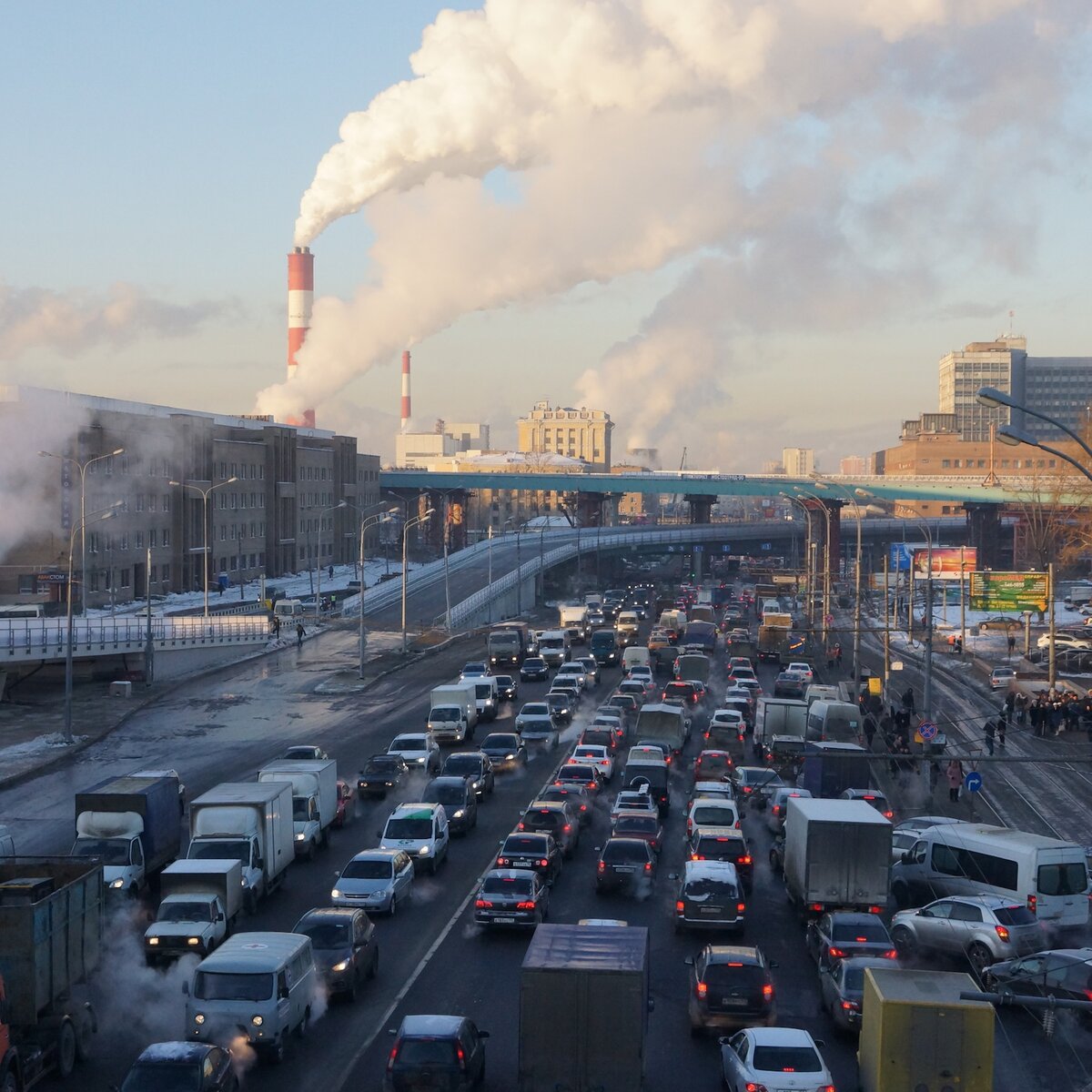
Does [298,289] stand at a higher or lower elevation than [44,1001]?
higher

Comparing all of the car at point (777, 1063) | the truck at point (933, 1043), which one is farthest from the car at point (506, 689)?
the truck at point (933, 1043)

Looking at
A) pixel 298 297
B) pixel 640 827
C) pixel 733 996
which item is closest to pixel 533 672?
pixel 640 827

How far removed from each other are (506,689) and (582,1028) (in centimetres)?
3699

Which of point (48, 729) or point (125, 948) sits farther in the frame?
point (48, 729)

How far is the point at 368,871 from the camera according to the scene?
22812mm

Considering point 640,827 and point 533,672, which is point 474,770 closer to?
point 640,827

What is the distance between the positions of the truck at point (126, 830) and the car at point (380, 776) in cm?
844

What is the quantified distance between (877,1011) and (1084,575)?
11895 centimetres

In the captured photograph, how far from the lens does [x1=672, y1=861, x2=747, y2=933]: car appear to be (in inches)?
838

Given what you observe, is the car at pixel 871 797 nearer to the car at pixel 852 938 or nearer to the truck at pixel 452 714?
the car at pixel 852 938

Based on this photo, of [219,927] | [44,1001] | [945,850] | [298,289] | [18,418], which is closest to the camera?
[44,1001]

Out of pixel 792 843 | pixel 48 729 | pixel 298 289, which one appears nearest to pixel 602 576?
pixel 298 289

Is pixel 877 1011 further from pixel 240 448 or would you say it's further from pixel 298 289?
pixel 298 289

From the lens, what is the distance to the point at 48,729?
43.0m
